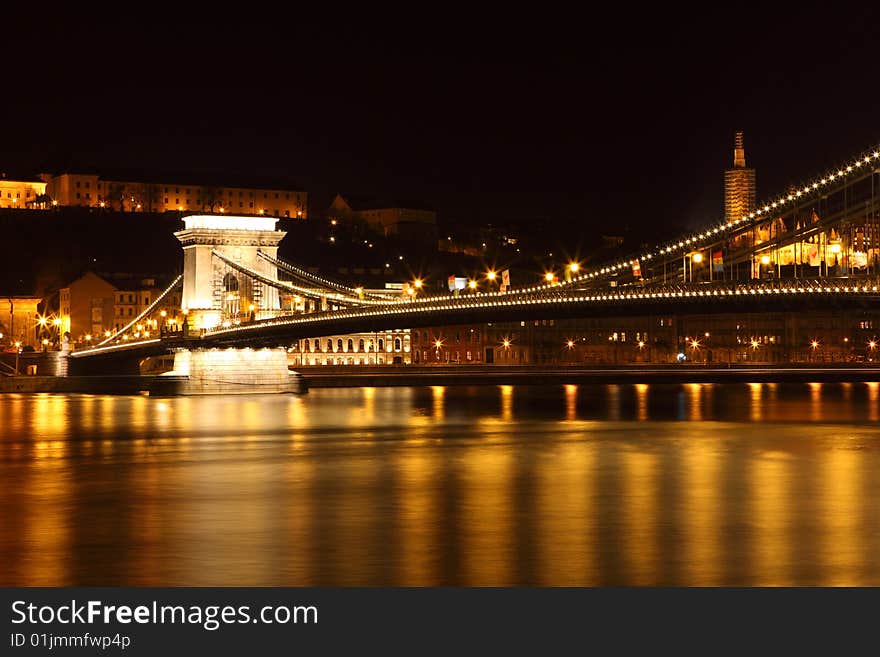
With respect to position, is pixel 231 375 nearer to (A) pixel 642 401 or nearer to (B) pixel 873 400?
(A) pixel 642 401

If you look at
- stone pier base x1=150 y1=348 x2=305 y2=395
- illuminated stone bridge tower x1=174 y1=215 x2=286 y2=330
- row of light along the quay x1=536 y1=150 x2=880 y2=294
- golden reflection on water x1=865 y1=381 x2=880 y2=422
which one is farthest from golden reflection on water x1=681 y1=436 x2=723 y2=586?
illuminated stone bridge tower x1=174 y1=215 x2=286 y2=330

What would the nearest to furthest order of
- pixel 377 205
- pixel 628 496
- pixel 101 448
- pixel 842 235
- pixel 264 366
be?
pixel 628 496, pixel 101 448, pixel 842 235, pixel 264 366, pixel 377 205

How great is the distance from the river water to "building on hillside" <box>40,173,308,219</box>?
8727 centimetres

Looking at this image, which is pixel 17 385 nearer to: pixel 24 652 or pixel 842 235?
pixel 842 235

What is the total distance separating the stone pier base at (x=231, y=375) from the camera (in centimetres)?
5244

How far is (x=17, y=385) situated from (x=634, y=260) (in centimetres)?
2706

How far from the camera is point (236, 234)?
184 feet

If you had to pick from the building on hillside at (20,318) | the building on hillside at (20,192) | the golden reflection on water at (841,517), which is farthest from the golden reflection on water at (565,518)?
the building on hillside at (20,192)

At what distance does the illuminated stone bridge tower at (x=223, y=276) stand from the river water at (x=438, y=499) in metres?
12.2

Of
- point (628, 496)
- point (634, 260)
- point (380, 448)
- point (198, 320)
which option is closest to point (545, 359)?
point (198, 320)

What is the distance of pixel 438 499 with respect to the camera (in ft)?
72.0

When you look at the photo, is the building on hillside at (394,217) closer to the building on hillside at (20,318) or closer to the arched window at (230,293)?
the building on hillside at (20,318)

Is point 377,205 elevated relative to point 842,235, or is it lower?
elevated

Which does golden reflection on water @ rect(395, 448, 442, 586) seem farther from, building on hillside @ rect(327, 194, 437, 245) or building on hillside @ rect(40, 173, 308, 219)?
building on hillside @ rect(40, 173, 308, 219)
